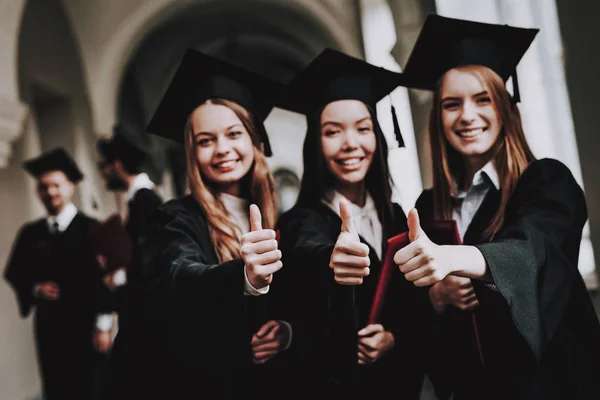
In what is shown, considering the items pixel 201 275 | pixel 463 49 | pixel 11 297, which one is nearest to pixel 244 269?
pixel 201 275

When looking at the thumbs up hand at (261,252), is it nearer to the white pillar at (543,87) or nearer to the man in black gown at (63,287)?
the white pillar at (543,87)

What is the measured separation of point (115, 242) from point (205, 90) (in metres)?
1.61

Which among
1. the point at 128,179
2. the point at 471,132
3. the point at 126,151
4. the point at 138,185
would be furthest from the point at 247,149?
the point at 126,151

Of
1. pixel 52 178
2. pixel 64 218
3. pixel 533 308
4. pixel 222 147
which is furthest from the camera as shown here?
pixel 64 218

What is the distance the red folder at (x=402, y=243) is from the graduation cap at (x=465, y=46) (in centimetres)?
45

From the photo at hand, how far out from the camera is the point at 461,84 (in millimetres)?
1408

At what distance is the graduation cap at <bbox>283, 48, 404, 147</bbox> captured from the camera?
1.58 m

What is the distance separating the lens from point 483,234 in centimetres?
138

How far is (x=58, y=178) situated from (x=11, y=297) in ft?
5.76

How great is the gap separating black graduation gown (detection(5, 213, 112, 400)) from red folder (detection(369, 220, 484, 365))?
2474 millimetres

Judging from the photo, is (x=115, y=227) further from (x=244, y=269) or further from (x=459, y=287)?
(x=459, y=287)

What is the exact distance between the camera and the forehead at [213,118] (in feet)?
4.84

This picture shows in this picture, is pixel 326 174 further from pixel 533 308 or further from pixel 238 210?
pixel 533 308

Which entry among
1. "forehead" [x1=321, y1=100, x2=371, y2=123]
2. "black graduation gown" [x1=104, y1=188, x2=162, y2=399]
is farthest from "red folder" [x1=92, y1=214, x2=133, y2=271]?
"forehead" [x1=321, y1=100, x2=371, y2=123]
